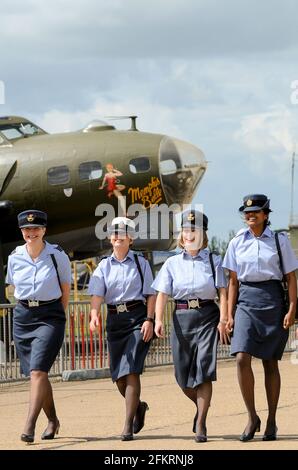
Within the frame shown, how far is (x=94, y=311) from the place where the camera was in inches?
431

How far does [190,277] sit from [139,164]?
1223cm

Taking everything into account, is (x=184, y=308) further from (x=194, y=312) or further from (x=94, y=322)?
(x=94, y=322)

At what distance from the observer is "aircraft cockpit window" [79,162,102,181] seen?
23016 mm

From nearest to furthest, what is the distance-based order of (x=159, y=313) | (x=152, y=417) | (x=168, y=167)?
(x=159, y=313) → (x=152, y=417) → (x=168, y=167)

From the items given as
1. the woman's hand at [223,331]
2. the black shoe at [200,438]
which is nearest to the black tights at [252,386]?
the woman's hand at [223,331]

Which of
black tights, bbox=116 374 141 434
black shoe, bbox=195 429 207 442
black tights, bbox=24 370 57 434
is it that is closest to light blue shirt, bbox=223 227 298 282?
black tights, bbox=116 374 141 434

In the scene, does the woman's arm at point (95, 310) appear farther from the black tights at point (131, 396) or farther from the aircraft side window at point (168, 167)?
the aircraft side window at point (168, 167)

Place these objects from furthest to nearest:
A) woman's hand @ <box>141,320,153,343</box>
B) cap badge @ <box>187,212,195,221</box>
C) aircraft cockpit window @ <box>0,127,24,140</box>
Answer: aircraft cockpit window @ <box>0,127,24,140</box> < cap badge @ <box>187,212,195,221</box> < woman's hand @ <box>141,320,153,343</box>

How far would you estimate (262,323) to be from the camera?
10.7 meters

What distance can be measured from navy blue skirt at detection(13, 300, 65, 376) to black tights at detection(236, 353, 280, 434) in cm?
158

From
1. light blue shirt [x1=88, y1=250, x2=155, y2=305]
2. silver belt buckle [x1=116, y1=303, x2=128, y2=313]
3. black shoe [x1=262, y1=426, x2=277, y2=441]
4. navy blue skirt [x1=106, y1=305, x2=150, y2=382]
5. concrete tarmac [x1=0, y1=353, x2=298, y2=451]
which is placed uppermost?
light blue shirt [x1=88, y1=250, x2=155, y2=305]

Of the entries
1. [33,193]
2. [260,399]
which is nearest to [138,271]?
[260,399]

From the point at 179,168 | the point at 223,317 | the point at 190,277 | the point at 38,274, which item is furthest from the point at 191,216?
the point at 179,168

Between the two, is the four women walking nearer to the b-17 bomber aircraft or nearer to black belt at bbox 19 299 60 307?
→ black belt at bbox 19 299 60 307
